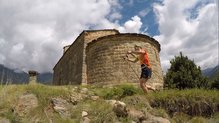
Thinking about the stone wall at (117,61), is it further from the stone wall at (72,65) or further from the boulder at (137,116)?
the boulder at (137,116)

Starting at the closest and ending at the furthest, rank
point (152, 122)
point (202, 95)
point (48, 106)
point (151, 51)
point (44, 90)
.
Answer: point (152, 122) < point (48, 106) < point (44, 90) < point (202, 95) < point (151, 51)

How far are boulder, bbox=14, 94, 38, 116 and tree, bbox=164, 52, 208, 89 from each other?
51.9 feet

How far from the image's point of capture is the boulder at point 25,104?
9.87 metres

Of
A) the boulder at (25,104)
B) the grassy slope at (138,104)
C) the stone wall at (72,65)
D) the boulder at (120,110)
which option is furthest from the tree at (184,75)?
the boulder at (25,104)

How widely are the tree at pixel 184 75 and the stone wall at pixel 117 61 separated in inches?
54.4

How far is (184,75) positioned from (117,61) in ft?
20.4

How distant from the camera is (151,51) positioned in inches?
999

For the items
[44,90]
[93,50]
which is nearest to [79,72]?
[93,50]

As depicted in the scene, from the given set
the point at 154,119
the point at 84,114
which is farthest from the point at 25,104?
the point at 154,119

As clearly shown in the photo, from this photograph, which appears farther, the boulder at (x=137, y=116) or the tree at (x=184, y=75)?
the tree at (x=184, y=75)

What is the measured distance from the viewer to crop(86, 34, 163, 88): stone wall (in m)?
23.2

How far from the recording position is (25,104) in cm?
1037

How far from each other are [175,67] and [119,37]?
6.54 meters

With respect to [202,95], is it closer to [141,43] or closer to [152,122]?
[152,122]
